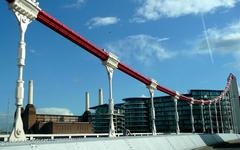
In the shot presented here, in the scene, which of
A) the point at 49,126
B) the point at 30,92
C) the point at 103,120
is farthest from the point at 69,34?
the point at 103,120

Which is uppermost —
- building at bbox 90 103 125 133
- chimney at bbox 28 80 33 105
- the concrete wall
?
chimney at bbox 28 80 33 105

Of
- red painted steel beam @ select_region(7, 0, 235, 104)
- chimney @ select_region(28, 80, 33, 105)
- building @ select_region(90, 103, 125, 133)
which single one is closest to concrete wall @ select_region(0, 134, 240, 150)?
red painted steel beam @ select_region(7, 0, 235, 104)

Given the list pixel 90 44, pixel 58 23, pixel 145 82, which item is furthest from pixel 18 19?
pixel 145 82

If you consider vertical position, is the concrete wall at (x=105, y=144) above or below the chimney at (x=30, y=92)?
below

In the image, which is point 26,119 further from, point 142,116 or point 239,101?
point 239,101

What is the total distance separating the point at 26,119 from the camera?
488 ft

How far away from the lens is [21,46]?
2133 centimetres

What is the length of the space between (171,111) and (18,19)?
17920 centimetres

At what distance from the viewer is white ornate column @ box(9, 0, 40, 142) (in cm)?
1988

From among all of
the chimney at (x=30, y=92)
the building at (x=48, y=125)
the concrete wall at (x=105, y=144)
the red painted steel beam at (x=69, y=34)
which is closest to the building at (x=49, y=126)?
the building at (x=48, y=125)

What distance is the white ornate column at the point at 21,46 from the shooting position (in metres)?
19.9

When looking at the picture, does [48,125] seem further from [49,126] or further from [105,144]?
[105,144]

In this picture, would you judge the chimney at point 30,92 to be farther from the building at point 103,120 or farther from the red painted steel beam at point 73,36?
the red painted steel beam at point 73,36

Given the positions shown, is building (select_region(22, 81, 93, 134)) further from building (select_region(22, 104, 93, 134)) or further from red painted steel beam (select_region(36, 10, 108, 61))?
red painted steel beam (select_region(36, 10, 108, 61))
